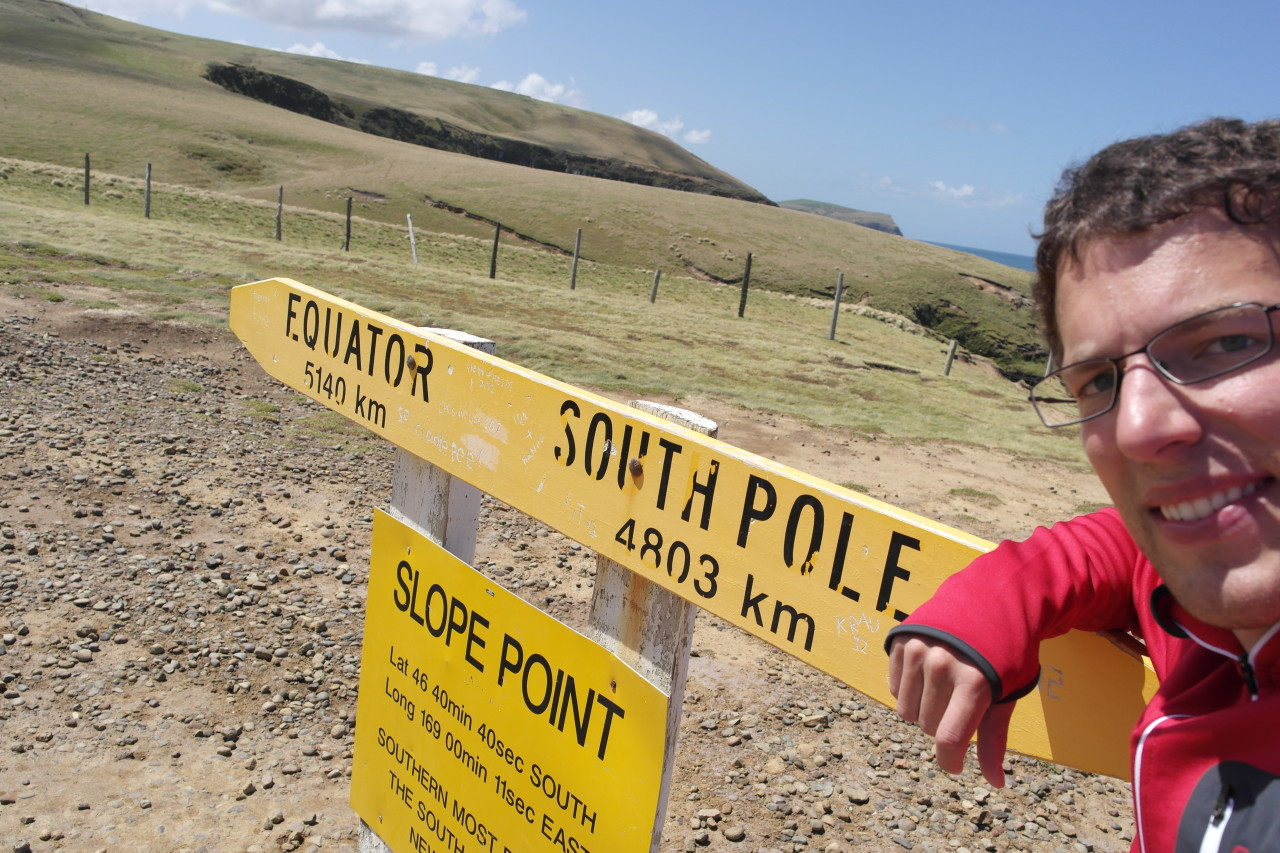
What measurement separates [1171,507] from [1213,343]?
8.0 inches

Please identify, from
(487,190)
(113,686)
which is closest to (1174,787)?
(113,686)

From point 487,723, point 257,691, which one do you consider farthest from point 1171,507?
point 257,691

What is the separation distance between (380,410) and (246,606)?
2927 millimetres

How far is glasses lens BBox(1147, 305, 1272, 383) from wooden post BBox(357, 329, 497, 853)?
190 centimetres

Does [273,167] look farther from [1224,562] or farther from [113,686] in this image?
[1224,562]

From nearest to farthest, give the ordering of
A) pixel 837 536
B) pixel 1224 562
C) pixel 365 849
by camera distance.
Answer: pixel 1224 562
pixel 837 536
pixel 365 849

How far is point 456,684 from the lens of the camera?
2600 millimetres

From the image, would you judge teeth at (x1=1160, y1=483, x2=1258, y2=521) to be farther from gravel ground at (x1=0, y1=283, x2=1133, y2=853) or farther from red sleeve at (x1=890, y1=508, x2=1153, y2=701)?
gravel ground at (x1=0, y1=283, x2=1133, y2=853)

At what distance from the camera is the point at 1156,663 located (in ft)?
4.48

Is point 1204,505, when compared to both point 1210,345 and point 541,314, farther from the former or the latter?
point 541,314

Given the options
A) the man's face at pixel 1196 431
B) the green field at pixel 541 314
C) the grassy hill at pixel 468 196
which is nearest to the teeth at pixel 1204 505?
the man's face at pixel 1196 431

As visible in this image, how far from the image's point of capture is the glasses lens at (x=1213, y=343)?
1.08m

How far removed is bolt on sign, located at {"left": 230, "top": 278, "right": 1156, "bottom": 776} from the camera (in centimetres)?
150

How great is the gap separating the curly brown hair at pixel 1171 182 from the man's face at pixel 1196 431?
21 millimetres
